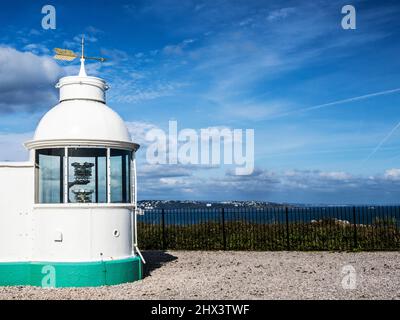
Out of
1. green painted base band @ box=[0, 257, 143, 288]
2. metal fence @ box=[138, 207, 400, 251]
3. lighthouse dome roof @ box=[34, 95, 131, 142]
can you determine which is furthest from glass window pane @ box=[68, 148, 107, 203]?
metal fence @ box=[138, 207, 400, 251]

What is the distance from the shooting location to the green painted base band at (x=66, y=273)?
37.0 feet

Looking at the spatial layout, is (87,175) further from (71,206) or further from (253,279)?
(253,279)

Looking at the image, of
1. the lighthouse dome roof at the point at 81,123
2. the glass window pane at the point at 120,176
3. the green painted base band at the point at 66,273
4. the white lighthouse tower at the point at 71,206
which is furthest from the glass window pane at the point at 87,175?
the green painted base band at the point at 66,273

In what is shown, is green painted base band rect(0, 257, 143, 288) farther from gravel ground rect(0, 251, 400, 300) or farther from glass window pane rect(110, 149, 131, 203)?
glass window pane rect(110, 149, 131, 203)

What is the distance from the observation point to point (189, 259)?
54.9 ft

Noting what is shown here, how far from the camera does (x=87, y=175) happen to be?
12.0 meters

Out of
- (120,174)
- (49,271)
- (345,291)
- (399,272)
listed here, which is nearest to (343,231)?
(399,272)

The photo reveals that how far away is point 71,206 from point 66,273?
1.50 metres

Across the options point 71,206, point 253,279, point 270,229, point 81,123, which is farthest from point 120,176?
point 270,229

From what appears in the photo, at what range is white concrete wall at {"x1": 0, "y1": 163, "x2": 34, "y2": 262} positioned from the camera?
1180cm

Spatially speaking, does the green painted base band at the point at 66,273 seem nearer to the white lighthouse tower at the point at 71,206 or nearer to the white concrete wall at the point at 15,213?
the white lighthouse tower at the point at 71,206

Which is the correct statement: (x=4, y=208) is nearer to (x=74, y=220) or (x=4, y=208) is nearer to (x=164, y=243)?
(x=74, y=220)

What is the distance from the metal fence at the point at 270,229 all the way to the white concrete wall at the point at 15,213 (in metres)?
8.75
